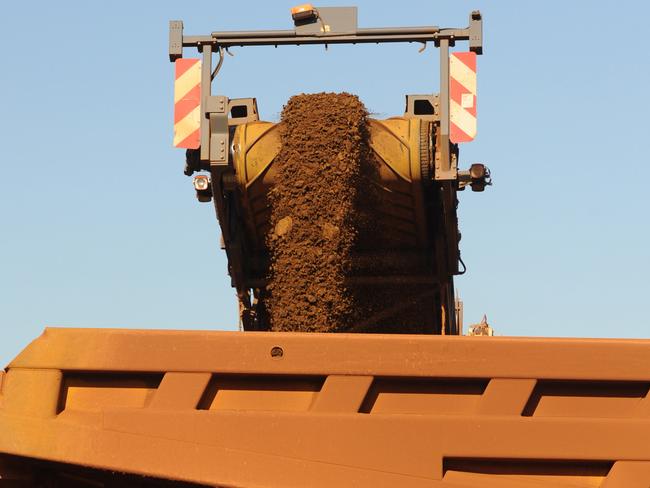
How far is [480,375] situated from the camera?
3127mm

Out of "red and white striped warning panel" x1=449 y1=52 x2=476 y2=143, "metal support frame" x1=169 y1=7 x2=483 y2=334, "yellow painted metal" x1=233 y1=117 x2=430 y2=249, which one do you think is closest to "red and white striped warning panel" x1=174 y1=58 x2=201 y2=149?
"metal support frame" x1=169 y1=7 x2=483 y2=334

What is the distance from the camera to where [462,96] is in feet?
17.6

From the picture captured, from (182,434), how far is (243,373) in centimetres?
23

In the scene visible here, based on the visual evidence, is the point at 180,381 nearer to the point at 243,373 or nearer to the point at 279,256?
the point at 243,373

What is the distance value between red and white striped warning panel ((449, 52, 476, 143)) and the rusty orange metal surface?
7.50 ft

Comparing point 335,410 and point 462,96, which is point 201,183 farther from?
point 335,410

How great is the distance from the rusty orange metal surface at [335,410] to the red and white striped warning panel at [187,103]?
7.45ft

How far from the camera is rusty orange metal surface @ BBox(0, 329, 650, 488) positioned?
3.08 m

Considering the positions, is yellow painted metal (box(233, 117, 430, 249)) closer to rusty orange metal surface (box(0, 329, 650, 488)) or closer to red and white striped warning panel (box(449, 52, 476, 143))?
red and white striped warning panel (box(449, 52, 476, 143))

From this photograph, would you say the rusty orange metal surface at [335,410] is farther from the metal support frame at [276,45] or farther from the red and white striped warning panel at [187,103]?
the red and white striped warning panel at [187,103]

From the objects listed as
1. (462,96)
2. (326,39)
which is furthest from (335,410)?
(326,39)

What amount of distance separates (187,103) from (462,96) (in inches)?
51.1

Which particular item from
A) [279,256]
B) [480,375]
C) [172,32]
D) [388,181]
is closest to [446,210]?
[388,181]

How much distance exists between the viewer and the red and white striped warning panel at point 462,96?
209 inches
